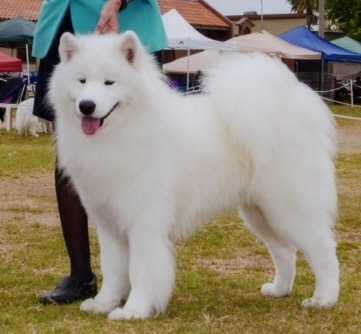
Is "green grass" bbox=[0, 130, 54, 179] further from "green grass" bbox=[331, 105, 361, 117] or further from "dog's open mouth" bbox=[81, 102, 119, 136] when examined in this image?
"green grass" bbox=[331, 105, 361, 117]

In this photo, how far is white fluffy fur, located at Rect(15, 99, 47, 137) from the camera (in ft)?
41.4

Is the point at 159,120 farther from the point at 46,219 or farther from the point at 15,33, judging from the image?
the point at 15,33

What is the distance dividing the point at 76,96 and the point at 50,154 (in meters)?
7.58

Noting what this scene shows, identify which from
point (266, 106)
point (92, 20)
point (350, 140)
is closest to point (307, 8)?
point (350, 140)

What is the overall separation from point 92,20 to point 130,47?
56cm

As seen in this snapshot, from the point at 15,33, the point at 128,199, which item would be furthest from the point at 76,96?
the point at 15,33

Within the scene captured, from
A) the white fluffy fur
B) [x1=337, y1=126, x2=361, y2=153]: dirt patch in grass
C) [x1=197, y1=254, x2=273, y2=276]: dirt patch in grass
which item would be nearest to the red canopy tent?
the white fluffy fur

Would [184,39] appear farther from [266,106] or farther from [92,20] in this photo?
[266,106]

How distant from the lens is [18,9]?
30141 mm

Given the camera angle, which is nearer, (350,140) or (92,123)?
(92,123)

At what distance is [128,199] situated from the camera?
3232mm

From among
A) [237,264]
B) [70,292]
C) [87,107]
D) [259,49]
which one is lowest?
[259,49]

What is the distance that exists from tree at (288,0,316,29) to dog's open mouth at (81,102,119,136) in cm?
4026

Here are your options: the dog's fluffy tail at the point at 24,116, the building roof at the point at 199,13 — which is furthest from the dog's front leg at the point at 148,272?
the building roof at the point at 199,13
